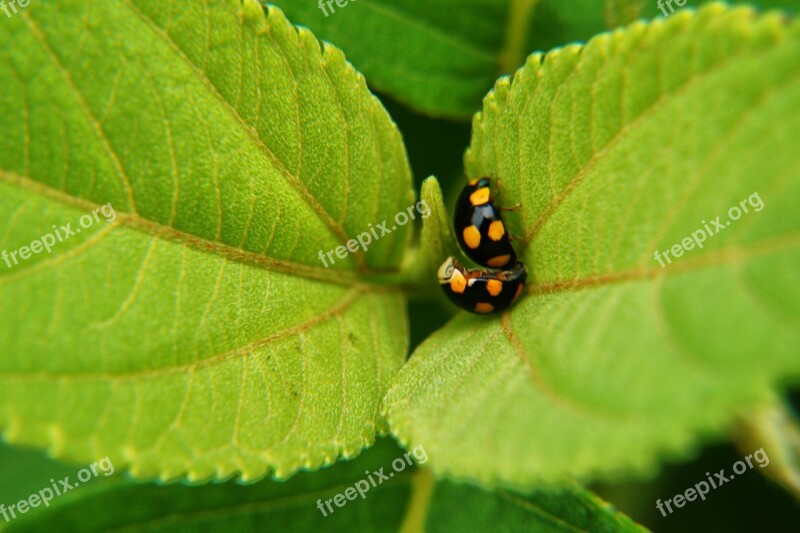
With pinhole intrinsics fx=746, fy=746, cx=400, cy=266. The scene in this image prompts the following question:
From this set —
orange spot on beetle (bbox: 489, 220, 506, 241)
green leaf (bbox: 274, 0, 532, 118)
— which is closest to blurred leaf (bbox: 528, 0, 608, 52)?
green leaf (bbox: 274, 0, 532, 118)

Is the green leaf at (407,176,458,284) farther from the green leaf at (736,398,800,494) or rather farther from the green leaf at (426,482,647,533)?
the green leaf at (736,398,800,494)

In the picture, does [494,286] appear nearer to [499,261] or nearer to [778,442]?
[499,261]

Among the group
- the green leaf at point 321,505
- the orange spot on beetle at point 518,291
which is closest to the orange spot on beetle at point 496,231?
the orange spot on beetle at point 518,291

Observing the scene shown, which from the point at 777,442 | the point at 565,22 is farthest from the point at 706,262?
the point at 565,22

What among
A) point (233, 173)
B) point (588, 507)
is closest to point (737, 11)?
point (233, 173)

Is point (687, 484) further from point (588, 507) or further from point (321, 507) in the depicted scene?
point (321, 507)
